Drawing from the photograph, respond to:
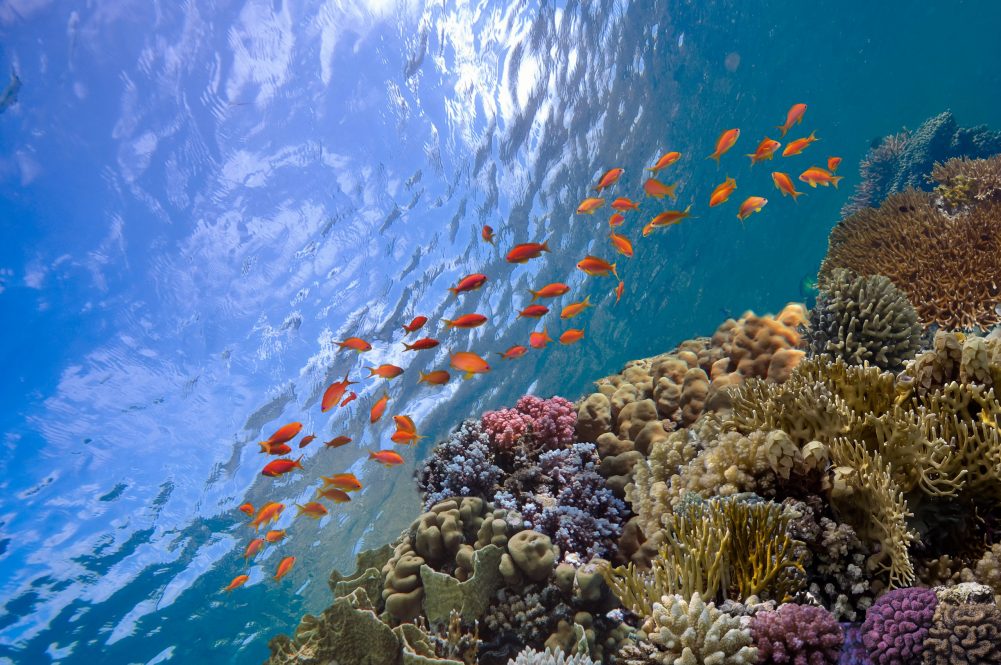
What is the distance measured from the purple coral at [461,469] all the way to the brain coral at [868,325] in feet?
11.3

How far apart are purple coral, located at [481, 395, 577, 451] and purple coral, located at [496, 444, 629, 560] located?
35 cm

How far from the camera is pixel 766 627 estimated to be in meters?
2.31

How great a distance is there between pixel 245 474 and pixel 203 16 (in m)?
14.5

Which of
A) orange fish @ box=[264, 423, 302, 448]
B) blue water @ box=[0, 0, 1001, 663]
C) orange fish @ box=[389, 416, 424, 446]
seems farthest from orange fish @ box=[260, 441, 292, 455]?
blue water @ box=[0, 0, 1001, 663]

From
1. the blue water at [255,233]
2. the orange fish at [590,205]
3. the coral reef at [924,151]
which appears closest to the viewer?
the orange fish at [590,205]

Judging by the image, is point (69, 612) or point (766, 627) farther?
point (69, 612)

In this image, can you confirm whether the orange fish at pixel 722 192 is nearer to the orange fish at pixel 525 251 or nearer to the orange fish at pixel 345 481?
the orange fish at pixel 525 251

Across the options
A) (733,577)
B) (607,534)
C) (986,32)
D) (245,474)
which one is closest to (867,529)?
(733,577)

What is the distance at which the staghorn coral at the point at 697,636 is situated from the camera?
2232 mm

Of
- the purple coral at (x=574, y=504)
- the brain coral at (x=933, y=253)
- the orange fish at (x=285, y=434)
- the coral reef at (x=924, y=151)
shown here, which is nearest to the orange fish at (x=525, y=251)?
the purple coral at (x=574, y=504)

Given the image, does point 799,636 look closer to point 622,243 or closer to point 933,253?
point 933,253

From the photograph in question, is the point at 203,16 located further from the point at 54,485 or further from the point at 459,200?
the point at 54,485

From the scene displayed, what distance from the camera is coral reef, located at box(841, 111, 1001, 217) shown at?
13703 mm

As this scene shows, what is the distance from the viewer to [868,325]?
4.49 metres
